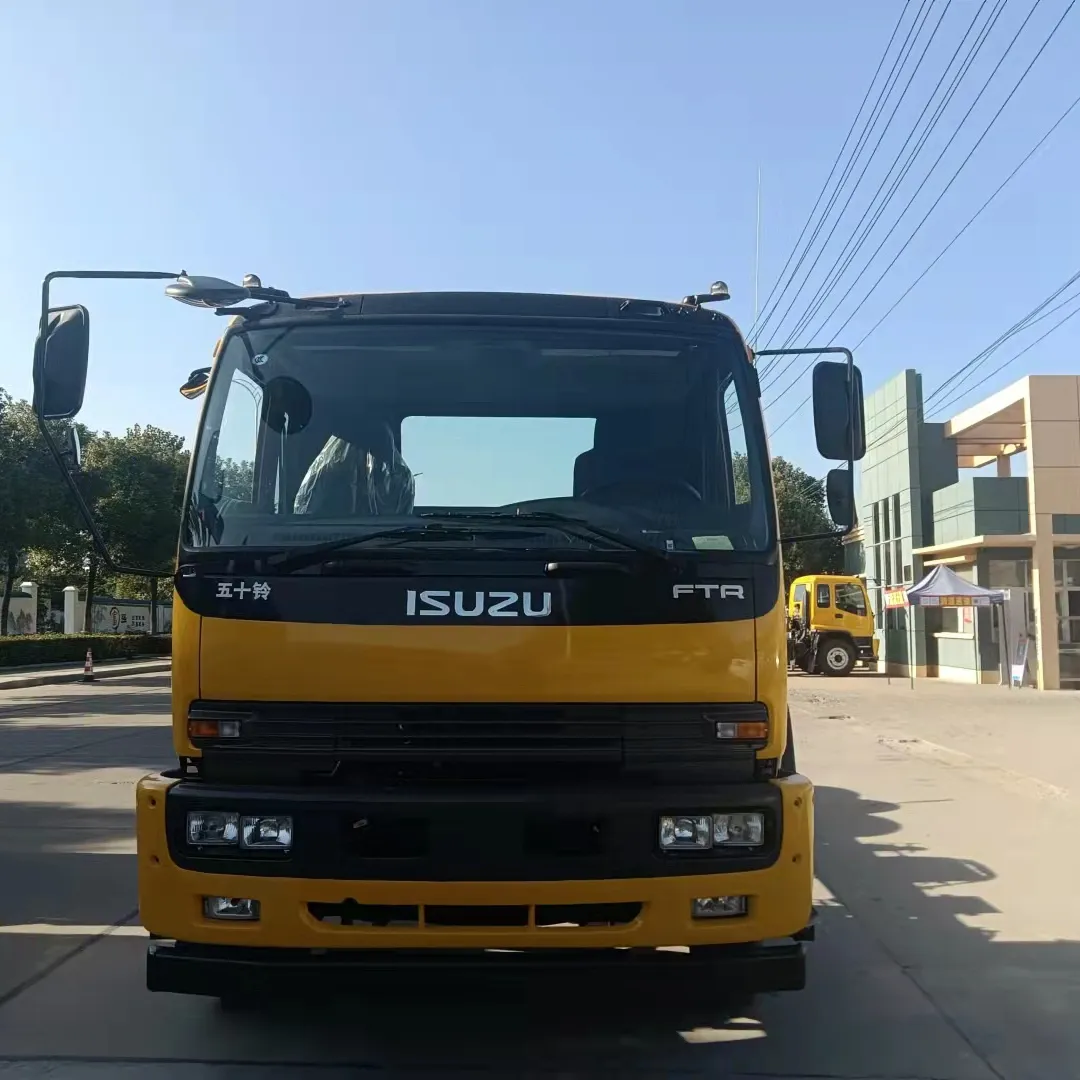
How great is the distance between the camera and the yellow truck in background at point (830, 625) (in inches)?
1188

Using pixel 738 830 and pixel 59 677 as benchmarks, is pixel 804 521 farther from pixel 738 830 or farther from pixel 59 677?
pixel 738 830

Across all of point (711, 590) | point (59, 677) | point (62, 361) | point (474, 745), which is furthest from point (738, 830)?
point (59, 677)

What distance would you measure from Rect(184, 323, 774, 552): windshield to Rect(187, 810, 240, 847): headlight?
1.03 meters

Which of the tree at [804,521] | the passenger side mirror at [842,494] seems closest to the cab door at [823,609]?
the tree at [804,521]

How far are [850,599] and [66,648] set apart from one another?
76.9 feet

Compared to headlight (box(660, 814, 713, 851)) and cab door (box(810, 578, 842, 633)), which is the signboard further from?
headlight (box(660, 814, 713, 851))

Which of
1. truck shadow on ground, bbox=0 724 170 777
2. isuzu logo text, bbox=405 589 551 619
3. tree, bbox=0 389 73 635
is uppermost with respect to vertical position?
tree, bbox=0 389 73 635

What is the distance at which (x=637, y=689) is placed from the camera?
143 inches

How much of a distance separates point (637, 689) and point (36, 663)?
1291 inches

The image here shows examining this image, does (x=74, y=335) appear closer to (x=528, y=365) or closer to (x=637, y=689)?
(x=528, y=365)

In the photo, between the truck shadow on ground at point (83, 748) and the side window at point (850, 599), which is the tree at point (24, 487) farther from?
the side window at point (850, 599)

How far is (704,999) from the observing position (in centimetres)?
457

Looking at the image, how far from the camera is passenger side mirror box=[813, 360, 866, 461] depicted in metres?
4.57

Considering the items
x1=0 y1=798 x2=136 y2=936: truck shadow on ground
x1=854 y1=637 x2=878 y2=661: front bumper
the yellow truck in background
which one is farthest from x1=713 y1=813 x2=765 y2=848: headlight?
x1=854 y1=637 x2=878 y2=661: front bumper
